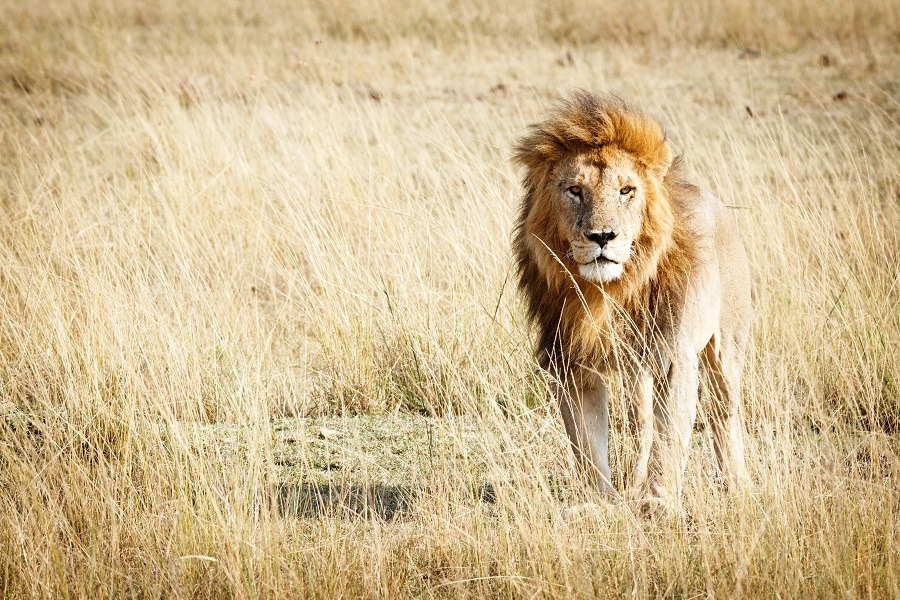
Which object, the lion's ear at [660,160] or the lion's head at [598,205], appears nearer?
the lion's head at [598,205]

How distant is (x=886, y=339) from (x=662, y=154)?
161 cm

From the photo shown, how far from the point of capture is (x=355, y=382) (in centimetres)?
446

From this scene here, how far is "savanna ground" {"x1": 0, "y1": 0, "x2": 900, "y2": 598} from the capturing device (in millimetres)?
2805

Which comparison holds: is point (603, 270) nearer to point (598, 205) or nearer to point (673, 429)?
point (598, 205)

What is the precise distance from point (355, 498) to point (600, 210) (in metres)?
1.41

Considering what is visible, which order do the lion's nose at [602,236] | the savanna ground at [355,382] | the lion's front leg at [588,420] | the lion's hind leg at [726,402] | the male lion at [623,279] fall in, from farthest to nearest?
the lion's hind leg at [726,402] < the lion's front leg at [588,420] < the male lion at [623,279] < the lion's nose at [602,236] < the savanna ground at [355,382]

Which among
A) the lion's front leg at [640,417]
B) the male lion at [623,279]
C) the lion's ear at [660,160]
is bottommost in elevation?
the lion's front leg at [640,417]

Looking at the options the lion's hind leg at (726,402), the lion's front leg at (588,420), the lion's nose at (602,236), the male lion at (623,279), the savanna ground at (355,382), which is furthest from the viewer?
the lion's hind leg at (726,402)

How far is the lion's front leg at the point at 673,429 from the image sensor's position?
3.01 meters

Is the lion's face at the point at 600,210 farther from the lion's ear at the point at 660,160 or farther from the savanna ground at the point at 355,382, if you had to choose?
the savanna ground at the point at 355,382

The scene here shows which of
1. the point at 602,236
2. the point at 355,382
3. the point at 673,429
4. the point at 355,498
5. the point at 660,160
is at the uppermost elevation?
the point at 660,160

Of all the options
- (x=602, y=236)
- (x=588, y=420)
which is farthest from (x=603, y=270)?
(x=588, y=420)

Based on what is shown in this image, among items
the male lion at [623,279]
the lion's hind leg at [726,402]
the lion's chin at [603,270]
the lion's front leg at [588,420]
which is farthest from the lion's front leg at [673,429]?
the lion's chin at [603,270]

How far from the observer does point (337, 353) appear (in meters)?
4.51
